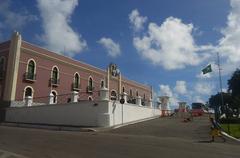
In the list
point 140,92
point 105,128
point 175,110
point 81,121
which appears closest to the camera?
point 105,128

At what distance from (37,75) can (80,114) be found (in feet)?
40.2

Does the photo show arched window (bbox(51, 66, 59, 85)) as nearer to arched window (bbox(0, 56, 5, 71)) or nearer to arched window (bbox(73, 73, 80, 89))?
arched window (bbox(73, 73, 80, 89))

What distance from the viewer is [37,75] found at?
1351 inches

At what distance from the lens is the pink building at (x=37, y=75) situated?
31344 mm

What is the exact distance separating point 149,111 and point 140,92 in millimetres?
28402

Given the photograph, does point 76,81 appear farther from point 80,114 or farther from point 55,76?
point 80,114

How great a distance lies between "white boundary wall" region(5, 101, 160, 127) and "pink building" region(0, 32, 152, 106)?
1770 mm

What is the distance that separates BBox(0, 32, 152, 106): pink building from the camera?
31.3 meters

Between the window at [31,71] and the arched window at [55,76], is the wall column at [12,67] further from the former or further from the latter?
the arched window at [55,76]

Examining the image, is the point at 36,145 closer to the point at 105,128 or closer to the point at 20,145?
the point at 20,145

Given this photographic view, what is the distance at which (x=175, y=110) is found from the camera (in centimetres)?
4059

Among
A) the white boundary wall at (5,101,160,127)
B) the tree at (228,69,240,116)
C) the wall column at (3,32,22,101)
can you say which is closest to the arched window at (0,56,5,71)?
the wall column at (3,32,22,101)

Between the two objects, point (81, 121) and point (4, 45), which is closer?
point (81, 121)

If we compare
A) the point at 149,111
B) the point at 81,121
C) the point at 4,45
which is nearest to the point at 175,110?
the point at 149,111
